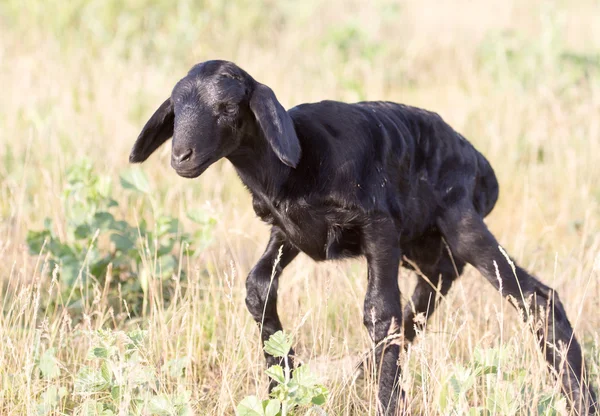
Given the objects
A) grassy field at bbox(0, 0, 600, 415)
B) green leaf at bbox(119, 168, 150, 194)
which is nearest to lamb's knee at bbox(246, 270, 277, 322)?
grassy field at bbox(0, 0, 600, 415)

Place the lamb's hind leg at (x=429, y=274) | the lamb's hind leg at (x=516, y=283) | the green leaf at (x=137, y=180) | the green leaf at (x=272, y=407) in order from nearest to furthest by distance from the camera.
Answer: the green leaf at (x=272, y=407) < the lamb's hind leg at (x=516, y=283) < the lamb's hind leg at (x=429, y=274) < the green leaf at (x=137, y=180)

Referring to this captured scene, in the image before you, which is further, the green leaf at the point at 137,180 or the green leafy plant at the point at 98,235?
the green leafy plant at the point at 98,235

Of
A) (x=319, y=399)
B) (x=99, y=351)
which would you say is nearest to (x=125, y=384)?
(x=99, y=351)

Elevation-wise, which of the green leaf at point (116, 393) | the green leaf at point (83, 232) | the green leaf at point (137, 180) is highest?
the green leaf at point (137, 180)

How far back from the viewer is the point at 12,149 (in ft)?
25.7

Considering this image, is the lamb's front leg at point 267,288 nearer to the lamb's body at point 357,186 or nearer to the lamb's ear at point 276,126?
the lamb's body at point 357,186

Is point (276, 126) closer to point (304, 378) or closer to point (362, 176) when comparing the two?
point (362, 176)

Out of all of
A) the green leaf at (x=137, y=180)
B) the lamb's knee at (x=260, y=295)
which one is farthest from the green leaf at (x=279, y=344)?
the green leaf at (x=137, y=180)

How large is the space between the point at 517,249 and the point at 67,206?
10.0ft

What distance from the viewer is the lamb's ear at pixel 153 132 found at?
4047 mm

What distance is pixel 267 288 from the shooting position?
171 inches

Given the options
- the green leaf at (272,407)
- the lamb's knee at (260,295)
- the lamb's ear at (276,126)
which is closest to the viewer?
the green leaf at (272,407)

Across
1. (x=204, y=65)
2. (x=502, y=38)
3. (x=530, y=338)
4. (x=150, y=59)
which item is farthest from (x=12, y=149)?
(x=502, y=38)

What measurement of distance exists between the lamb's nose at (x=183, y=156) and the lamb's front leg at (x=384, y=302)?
3.06ft
